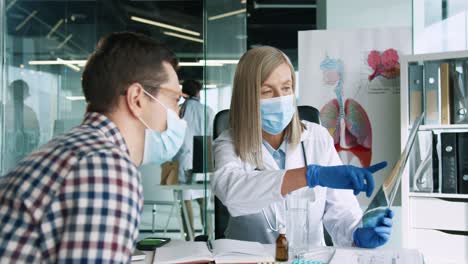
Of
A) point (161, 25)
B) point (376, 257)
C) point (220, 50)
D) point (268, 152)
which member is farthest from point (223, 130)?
point (161, 25)

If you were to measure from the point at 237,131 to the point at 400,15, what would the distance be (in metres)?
1.76

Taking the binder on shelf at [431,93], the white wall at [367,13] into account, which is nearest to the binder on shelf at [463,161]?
the binder on shelf at [431,93]

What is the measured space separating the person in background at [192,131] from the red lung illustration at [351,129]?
0.71m

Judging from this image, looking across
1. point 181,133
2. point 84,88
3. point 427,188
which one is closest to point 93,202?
point 84,88

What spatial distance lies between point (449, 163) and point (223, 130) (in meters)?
1.25

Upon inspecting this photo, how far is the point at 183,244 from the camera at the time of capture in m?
1.65

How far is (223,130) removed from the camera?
2098mm

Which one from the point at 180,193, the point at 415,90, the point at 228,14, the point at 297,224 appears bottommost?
the point at 180,193

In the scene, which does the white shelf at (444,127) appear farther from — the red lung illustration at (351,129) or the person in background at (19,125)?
the person in background at (19,125)

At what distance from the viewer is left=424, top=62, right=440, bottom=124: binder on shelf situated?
280cm

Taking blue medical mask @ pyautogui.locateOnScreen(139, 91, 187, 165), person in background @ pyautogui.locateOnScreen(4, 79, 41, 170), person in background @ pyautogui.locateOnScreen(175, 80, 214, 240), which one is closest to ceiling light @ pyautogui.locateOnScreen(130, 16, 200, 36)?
person in background @ pyautogui.locateOnScreen(175, 80, 214, 240)

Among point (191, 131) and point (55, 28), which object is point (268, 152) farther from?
point (55, 28)

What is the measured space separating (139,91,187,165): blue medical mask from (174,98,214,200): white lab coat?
1244 millimetres

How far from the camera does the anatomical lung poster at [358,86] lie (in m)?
3.15
